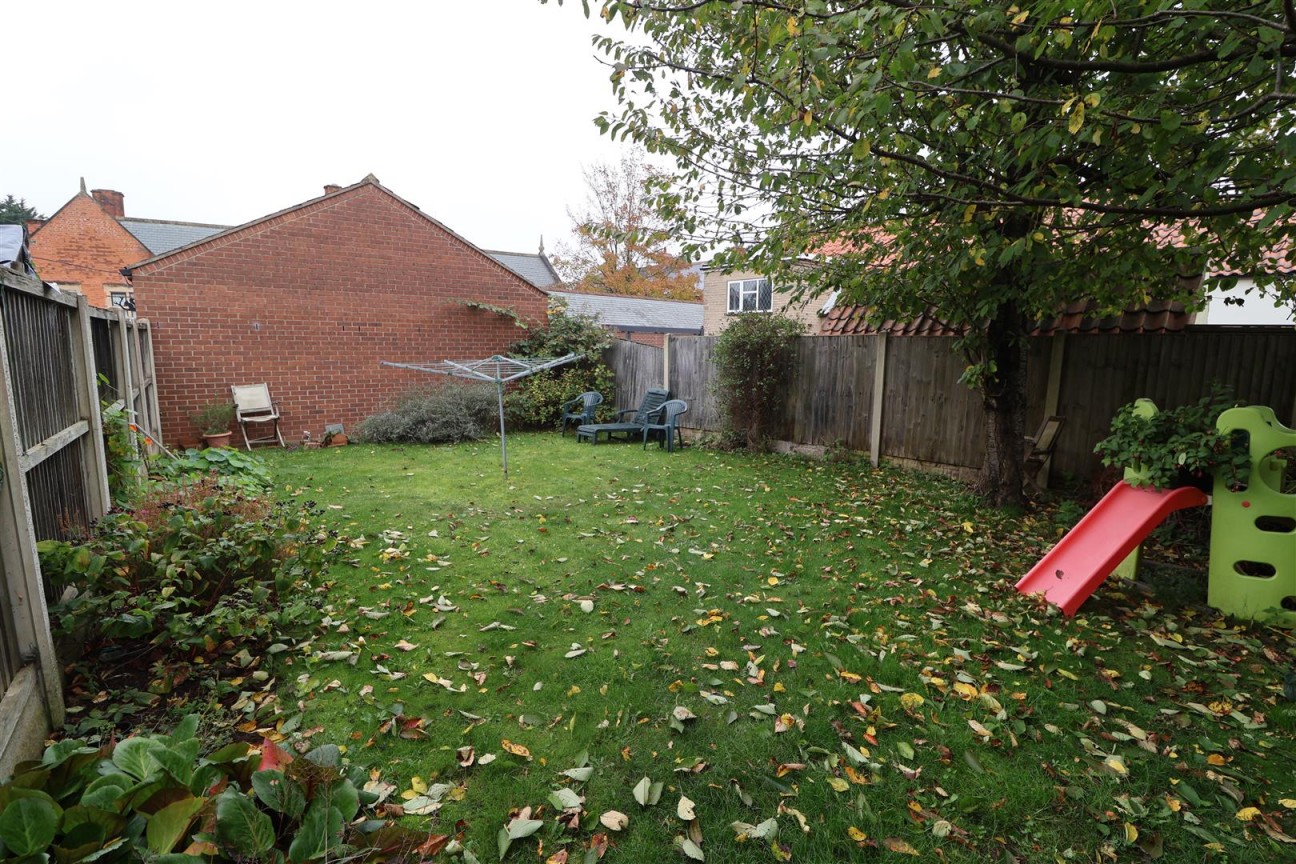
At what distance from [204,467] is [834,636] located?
688cm

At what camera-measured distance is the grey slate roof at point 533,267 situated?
22750mm

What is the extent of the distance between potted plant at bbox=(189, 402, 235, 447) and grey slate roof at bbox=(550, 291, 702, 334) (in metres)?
12.4

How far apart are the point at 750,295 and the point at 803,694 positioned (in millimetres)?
18655

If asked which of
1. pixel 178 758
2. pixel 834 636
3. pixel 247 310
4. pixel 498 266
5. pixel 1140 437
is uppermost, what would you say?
pixel 498 266

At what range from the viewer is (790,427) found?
360 inches

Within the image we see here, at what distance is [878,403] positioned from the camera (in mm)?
8008

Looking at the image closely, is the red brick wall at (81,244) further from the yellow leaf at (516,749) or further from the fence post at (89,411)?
the yellow leaf at (516,749)

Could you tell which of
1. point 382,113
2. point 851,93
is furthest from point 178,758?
point 382,113

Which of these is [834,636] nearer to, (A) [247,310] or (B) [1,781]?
(B) [1,781]

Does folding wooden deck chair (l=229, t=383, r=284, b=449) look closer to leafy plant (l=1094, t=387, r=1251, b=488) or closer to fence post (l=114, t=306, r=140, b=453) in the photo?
fence post (l=114, t=306, r=140, b=453)

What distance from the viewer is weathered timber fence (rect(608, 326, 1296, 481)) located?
5.41m

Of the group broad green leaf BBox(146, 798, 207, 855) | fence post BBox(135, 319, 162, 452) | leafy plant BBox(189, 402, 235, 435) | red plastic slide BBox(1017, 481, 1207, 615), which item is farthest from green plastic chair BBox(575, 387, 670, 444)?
broad green leaf BBox(146, 798, 207, 855)

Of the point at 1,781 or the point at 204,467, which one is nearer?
the point at 1,781

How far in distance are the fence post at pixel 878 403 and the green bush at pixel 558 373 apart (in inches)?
229
